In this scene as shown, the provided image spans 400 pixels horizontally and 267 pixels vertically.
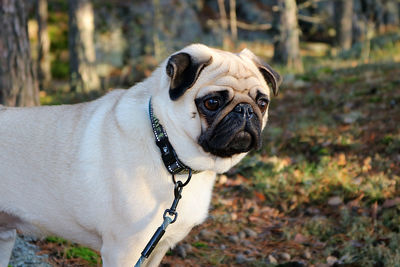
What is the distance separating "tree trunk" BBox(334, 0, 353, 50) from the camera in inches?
626

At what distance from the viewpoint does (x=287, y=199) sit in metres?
5.45

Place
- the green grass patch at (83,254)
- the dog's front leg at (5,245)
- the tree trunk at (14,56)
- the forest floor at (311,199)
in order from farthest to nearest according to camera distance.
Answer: the tree trunk at (14,56) < the forest floor at (311,199) < the green grass patch at (83,254) < the dog's front leg at (5,245)

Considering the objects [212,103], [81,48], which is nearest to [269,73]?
[212,103]

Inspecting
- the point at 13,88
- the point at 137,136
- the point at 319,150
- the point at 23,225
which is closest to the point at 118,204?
the point at 137,136

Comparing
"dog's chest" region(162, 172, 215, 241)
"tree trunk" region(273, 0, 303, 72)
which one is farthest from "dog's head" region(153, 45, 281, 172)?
"tree trunk" region(273, 0, 303, 72)

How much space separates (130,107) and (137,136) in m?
0.25

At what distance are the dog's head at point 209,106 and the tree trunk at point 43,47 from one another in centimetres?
1165

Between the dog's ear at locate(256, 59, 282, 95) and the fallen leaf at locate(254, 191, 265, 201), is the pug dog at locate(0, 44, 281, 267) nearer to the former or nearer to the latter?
the dog's ear at locate(256, 59, 282, 95)

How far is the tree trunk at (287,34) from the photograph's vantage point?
11.8 m

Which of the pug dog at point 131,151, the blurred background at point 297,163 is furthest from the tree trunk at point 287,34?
the pug dog at point 131,151

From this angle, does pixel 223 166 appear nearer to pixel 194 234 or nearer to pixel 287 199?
pixel 194 234

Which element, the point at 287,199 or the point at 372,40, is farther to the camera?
the point at 372,40

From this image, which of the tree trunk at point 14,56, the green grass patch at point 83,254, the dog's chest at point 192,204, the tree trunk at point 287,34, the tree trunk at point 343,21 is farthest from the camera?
the tree trunk at point 343,21

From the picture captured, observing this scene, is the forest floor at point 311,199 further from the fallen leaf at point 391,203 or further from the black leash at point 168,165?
the black leash at point 168,165
